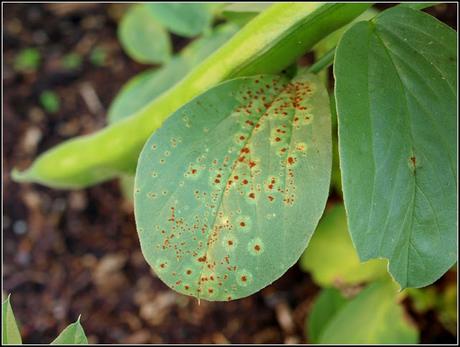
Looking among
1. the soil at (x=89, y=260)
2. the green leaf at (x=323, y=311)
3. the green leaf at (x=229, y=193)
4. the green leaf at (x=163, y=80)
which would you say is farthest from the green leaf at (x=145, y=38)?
the green leaf at (x=229, y=193)

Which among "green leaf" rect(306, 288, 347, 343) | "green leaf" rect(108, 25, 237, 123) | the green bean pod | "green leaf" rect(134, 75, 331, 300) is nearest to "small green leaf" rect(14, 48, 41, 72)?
"green leaf" rect(108, 25, 237, 123)

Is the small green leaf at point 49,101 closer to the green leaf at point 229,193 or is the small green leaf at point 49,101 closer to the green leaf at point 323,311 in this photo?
the green leaf at point 323,311

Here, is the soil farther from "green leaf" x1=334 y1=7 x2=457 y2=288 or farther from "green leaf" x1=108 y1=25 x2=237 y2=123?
"green leaf" x1=334 y1=7 x2=457 y2=288

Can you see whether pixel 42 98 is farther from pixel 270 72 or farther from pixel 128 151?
pixel 270 72

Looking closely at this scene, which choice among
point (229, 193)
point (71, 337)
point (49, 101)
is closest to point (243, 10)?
point (229, 193)

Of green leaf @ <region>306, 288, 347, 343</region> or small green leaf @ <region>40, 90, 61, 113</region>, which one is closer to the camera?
green leaf @ <region>306, 288, 347, 343</region>

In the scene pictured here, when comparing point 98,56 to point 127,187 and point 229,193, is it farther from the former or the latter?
point 229,193

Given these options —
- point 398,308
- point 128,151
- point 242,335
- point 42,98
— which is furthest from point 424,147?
point 42,98
